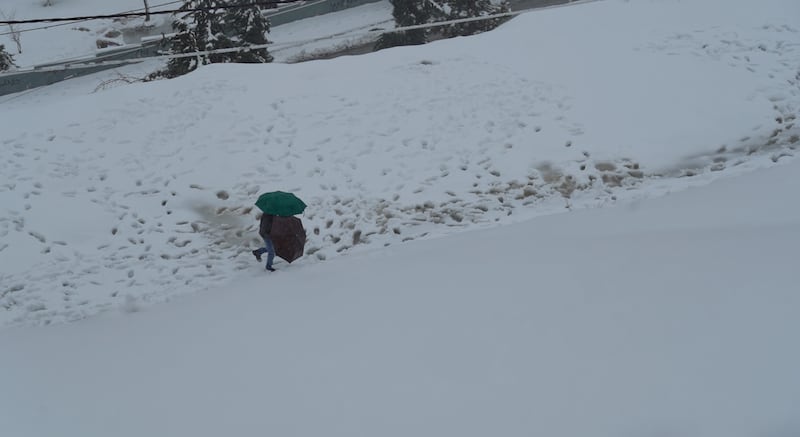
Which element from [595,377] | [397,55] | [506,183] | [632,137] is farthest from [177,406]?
[397,55]

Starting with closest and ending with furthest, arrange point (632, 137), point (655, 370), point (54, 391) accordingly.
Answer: point (655, 370) < point (54, 391) < point (632, 137)

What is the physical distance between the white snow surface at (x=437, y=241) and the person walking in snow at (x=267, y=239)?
276 mm

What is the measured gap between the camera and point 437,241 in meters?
8.91

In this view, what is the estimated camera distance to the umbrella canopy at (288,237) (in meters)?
8.05

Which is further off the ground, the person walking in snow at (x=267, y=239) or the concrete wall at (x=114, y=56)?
the concrete wall at (x=114, y=56)

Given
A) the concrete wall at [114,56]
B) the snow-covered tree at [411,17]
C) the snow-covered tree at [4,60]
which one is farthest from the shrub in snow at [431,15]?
the snow-covered tree at [4,60]

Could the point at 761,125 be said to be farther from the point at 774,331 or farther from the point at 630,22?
the point at 774,331

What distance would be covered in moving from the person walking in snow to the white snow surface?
28 centimetres

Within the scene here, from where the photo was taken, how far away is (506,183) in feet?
33.1

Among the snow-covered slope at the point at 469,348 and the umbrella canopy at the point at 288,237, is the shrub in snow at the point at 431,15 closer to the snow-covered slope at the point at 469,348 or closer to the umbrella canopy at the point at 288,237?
the umbrella canopy at the point at 288,237

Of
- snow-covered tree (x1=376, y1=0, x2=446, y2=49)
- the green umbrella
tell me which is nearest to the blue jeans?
the green umbrella

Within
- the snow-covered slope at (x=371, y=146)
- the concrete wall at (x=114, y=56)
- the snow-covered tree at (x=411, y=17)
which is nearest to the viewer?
the snow-covered slope at (x=371, y=146)

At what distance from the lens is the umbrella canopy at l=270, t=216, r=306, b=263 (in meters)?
8.05

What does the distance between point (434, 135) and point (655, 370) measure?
6.70 meters
